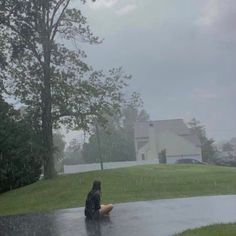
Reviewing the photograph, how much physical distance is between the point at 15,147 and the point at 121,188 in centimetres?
943

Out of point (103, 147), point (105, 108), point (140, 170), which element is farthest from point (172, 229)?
point (103, 147)

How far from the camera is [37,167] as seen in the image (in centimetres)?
3844

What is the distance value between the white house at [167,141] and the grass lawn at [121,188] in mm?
54879

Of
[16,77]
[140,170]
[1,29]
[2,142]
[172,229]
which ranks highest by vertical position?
[1,29]

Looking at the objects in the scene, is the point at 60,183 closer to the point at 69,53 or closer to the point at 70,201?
the point at 70,201

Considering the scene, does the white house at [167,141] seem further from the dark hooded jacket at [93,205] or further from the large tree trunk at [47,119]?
the dark hooded jacket at [93,205]

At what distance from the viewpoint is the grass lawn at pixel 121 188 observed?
2486cm

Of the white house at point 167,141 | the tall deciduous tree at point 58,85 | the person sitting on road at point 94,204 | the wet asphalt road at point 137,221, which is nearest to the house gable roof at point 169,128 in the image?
the white house at point 167,141

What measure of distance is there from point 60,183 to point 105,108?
22.9 ft

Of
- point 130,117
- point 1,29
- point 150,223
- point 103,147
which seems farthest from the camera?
point 130,117

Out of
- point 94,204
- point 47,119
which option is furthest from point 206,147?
point 94,204

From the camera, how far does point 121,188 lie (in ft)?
90.8

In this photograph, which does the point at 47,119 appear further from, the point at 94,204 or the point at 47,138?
the point at 94,204

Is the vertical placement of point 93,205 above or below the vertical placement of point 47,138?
below
